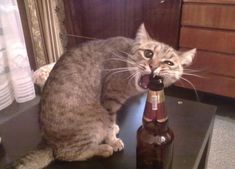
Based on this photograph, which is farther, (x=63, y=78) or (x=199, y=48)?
(x=199, y=48)

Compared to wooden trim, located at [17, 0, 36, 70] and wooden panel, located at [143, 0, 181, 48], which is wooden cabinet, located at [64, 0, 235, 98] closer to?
wooden panel, located at [143, 0, 181, 48]

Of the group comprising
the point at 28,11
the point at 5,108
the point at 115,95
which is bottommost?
the point at 5,108

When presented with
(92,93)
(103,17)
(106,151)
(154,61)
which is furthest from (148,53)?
(103,17)

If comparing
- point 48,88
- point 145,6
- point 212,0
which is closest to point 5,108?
point 48,88

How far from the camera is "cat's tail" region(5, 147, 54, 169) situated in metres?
0.74

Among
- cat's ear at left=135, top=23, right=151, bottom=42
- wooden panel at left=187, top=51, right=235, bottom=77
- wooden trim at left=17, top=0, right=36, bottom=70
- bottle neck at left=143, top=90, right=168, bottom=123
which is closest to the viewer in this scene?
bottle neck at left=143, top=90, right=168, bottom=123

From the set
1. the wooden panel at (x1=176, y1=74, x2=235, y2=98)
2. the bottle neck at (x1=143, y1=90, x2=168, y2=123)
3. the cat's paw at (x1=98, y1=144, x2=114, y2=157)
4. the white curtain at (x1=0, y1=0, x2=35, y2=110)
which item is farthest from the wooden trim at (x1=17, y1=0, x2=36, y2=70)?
the bottle neck at (x1=143, y1=90, x2=168, y2=123)

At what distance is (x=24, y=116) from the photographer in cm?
100

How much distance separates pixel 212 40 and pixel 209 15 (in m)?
0.14

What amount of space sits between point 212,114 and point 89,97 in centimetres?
43

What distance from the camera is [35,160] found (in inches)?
29.8

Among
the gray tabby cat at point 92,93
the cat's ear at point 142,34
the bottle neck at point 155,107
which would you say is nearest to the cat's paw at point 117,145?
the gray tabby cat at point 92,93

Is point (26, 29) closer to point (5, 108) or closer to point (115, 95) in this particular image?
point (5, 108)

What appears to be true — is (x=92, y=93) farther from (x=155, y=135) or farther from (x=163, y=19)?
(x=163, y=19)
